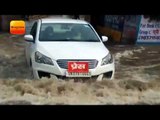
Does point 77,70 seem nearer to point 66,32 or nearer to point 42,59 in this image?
point 42,59

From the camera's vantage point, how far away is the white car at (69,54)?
7.02 metres

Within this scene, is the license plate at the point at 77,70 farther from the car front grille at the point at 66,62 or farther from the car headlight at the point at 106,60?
the car headlight at the point at 106,60

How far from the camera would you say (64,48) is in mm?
7594

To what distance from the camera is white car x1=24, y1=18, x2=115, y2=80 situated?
7.02 meters

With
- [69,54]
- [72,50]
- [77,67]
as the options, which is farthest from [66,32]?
[77,67]

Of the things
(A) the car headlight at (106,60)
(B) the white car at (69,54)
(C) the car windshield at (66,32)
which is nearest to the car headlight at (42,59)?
(B) the white car at (69,54)

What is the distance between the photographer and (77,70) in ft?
22.8

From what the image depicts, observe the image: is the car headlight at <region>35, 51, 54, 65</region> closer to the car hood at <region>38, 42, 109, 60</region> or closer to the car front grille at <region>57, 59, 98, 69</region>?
the car hood at <region>38, 42, 109, 60</region>
